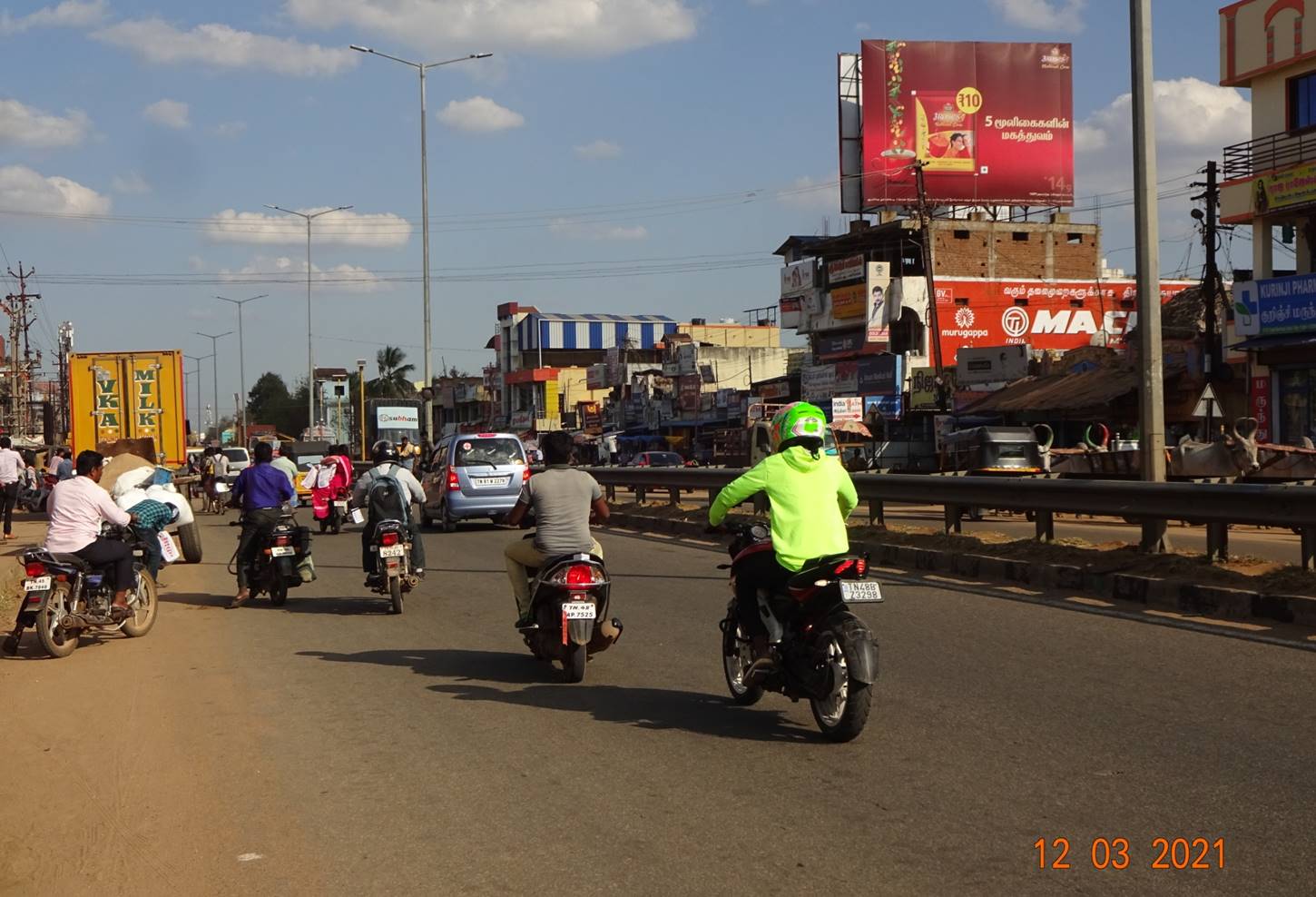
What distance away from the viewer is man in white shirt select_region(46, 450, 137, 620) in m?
10.4

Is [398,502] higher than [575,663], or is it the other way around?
[398,502]

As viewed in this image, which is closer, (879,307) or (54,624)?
(54,624)

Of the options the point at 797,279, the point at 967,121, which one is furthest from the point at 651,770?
the point at 797,279

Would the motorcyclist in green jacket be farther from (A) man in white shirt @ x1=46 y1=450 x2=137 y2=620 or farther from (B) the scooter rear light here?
(A) man in white shirt @ x1=46 y1=450 x2=137 y2=620

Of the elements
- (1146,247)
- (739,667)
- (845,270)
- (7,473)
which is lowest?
(739,667)

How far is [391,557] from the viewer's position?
1239 cm

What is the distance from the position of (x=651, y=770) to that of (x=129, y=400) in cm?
2543

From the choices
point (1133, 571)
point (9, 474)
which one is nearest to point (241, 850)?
point (1133, 571)

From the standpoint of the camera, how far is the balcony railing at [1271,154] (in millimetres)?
33753

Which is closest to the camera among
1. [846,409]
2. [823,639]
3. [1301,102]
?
[823,639]

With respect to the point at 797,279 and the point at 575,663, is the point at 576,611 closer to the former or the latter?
the point at 575,663

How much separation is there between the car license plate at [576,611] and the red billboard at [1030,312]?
191 feet

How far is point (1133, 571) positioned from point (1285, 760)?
6.15 m

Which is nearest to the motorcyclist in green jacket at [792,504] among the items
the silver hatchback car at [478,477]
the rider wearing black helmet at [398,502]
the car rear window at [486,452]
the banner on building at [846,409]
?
the rider wearing black helmet at [398,502]
